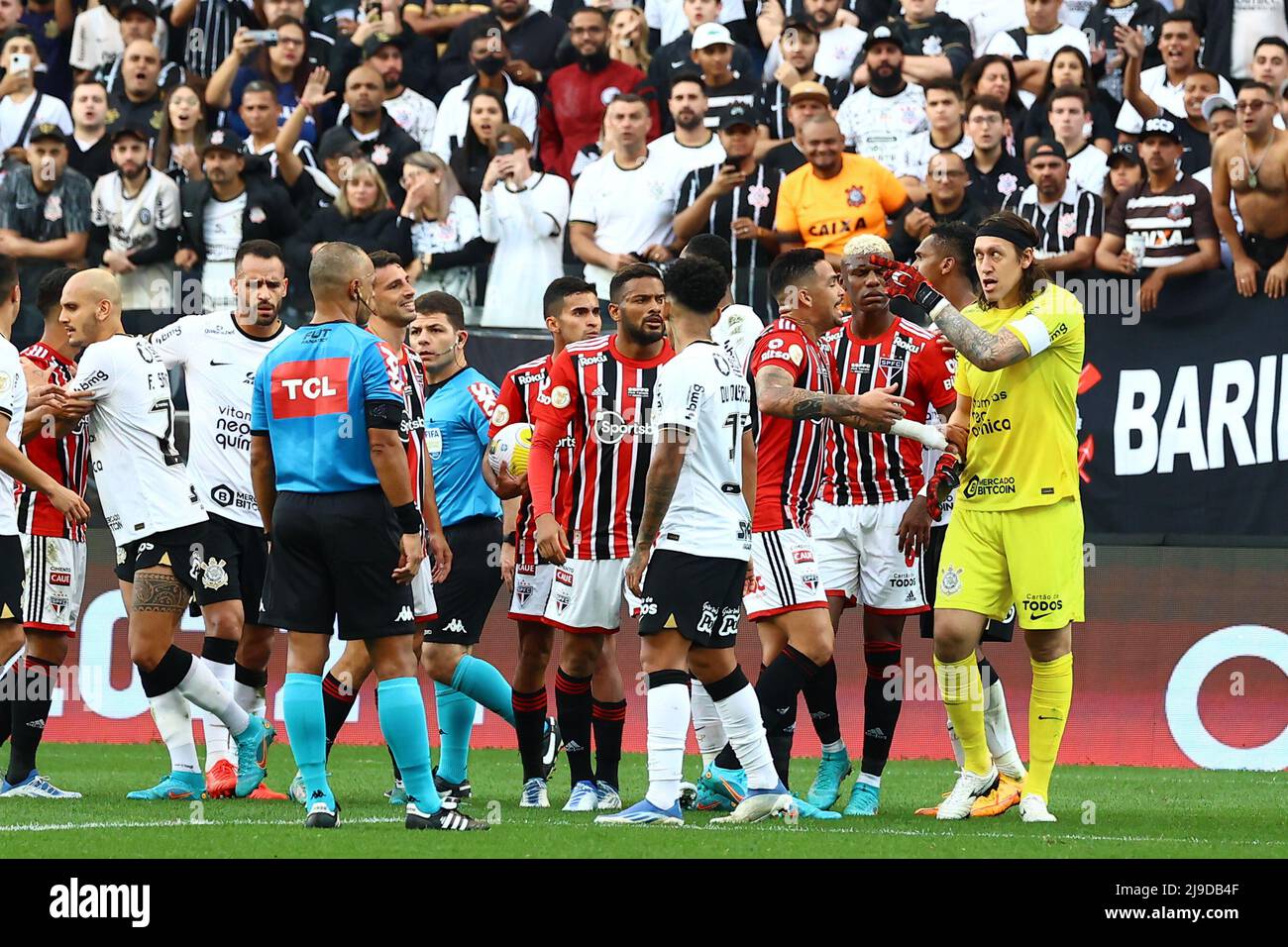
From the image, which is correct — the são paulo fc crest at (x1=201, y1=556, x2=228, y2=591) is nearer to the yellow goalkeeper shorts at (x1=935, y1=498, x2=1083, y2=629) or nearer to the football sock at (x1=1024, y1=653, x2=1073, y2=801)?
the yellow goalkeeper shorts at (x1=935, y1=498, x2=1083, y2=629)

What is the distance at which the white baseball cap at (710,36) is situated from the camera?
1544 centimetres

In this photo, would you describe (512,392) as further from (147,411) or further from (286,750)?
(286,750)

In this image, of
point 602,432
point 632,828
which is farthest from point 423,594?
point 632,828

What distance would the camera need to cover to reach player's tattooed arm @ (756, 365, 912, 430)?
8.97 meters

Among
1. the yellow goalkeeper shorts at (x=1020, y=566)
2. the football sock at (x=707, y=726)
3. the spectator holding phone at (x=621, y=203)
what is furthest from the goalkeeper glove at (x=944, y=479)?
the spectator holding phone at (x=621, y=203)

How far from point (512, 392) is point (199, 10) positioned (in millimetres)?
9723

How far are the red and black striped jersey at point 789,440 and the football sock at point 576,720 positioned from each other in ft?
3.95

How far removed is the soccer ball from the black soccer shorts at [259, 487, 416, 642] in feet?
6.36

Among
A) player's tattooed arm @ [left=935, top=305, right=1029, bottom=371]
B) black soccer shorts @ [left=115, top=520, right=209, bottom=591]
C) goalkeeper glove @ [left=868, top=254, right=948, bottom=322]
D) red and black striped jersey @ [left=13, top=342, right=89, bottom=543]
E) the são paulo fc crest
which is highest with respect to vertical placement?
goalkeeper glove @ [left=868, top=254, right=948, bottom=322]

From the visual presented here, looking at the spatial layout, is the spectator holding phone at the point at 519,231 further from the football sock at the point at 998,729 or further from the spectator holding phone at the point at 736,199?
the football sock at the point at 998,729

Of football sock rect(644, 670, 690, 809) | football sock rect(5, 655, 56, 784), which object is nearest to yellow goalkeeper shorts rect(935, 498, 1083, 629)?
football sock rect(644, 670, 690, 809)

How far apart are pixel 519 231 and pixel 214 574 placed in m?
5.71

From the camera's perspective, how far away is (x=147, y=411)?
380 inches
